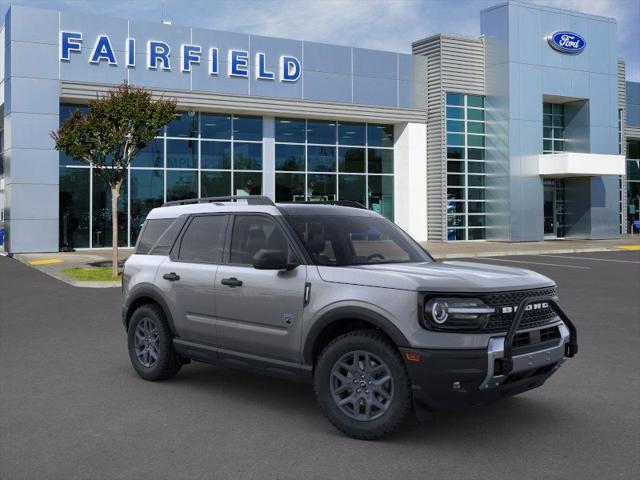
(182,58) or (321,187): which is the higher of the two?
(182,58)

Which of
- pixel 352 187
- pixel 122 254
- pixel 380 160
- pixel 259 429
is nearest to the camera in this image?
pixel 259 429

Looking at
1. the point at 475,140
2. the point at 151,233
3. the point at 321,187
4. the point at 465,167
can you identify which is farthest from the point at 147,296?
the point at 475,140

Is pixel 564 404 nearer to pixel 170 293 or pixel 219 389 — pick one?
pixel 219 389

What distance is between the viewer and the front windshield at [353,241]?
5.72 m

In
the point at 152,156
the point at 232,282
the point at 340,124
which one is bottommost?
the point at 232,282

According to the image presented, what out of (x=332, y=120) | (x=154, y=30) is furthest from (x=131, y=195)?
(x=332, y=120)

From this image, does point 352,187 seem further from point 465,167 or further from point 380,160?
point 465,167

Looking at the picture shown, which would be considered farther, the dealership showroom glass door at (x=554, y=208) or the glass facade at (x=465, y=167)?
the dealership showroom glass door at (x=554, y=208)

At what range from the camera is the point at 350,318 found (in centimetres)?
517

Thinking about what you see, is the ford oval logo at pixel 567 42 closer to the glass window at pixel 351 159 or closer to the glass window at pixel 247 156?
the glass window at pixel 351 159

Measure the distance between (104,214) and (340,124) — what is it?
1121 cm

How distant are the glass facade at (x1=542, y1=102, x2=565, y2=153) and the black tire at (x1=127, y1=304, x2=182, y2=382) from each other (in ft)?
102

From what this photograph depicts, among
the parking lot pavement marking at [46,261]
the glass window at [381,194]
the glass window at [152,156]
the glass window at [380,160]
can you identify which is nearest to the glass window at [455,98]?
the glass window at [380,160]

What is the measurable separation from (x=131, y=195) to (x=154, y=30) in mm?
6242
